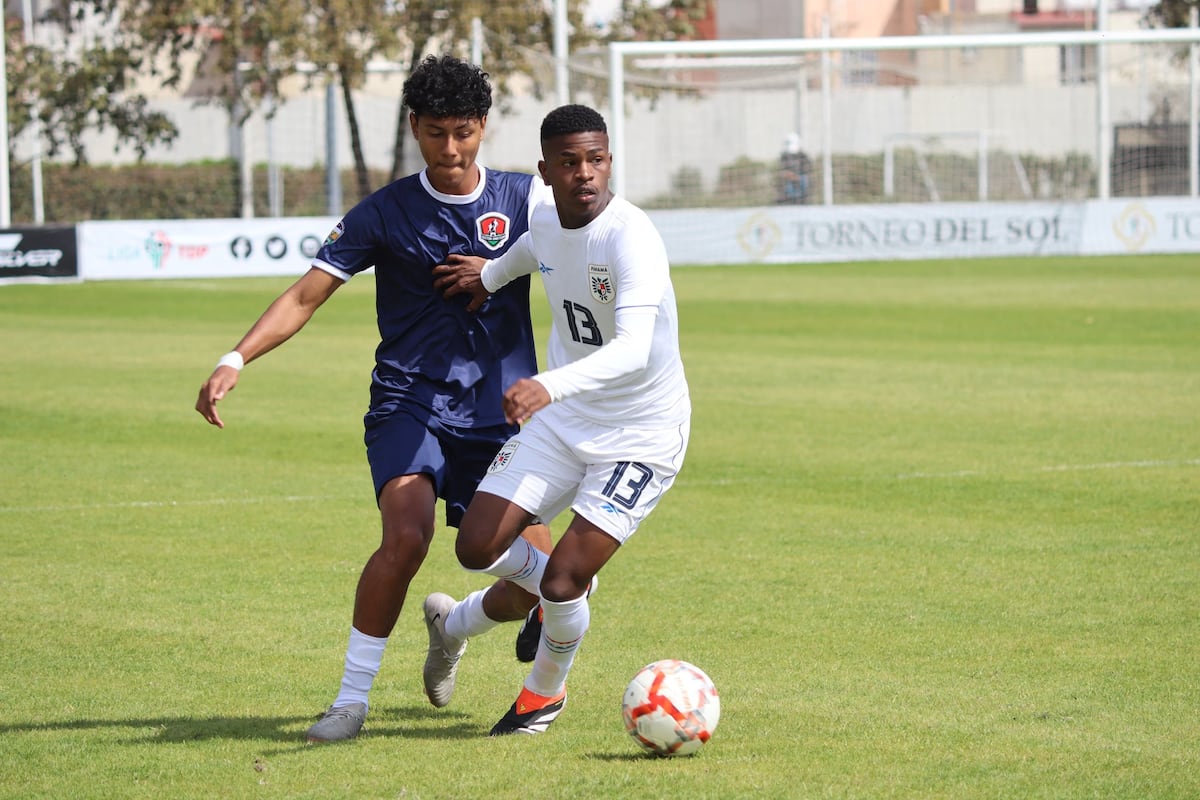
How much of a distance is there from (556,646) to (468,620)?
0.44m

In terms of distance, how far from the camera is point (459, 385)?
18.3 ft

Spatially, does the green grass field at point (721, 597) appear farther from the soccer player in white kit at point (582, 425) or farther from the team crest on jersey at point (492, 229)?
the team crest on jersey at point (492, 229)

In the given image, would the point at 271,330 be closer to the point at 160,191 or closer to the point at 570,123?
the point at 570,123

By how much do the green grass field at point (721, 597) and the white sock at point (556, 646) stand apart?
6.5 inches

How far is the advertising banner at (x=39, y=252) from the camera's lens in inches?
1102

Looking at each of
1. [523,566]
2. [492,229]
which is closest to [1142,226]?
[492,229]

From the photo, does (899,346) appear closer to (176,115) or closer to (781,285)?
(781,285)

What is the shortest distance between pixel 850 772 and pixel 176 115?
43636mm

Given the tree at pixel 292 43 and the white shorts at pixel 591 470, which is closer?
the white shorts at pixel 591 470

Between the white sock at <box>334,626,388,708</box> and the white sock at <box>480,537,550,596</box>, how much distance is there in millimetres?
460

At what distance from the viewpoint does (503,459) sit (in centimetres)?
532

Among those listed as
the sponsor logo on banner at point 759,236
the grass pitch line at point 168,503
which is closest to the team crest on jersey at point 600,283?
the grass pitch line at point 168,503

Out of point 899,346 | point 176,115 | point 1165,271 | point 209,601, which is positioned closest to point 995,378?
point 899,346

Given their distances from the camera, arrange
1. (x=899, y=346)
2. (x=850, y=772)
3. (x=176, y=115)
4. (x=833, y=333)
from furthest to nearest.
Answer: (x=176, y=115) → (x=833, y=333) → (x=899, y=346) → (x=850, y=772)
